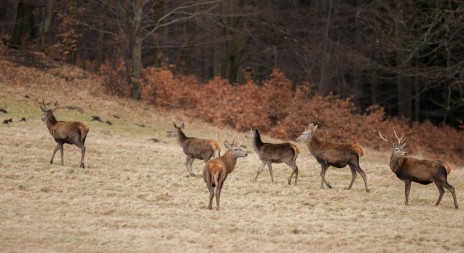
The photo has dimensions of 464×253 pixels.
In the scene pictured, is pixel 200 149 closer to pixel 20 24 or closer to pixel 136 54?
pixel 136 54

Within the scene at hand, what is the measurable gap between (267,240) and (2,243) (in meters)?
4.17

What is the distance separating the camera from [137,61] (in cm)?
3416

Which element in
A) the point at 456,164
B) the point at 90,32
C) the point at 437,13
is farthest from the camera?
the point at 90,32

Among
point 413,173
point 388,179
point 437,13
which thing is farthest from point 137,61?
point 413,173

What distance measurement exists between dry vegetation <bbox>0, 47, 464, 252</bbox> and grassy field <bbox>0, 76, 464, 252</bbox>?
2 centimetres

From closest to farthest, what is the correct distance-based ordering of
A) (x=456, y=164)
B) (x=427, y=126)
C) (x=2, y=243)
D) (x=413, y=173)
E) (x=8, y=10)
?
(x=2, y=243) → (x=413, y=173) → (x=456, y=164) → (x=427, y=126) → (x=8, y=10)

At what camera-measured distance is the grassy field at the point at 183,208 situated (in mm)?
12570

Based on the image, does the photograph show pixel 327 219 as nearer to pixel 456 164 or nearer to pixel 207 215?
pixel 207 215

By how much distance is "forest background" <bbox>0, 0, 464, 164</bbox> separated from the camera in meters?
32.7

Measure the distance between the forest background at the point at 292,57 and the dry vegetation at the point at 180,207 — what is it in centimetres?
784

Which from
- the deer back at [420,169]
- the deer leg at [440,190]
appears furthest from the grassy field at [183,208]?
the deer back at [420,169]

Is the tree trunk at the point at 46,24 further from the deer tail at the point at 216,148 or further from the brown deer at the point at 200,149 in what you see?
the deer tail at the point at 216,148

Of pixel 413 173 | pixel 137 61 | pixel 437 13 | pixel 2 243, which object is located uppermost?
pixel 437 13

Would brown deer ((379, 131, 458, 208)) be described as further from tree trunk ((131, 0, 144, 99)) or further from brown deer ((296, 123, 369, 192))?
tree trunk ((131, 0, 144, 99))
